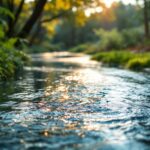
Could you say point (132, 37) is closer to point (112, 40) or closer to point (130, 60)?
point (112, 40)

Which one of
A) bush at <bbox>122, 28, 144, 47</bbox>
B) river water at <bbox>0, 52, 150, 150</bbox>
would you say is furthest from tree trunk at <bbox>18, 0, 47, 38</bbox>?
bush at <bbox>122, 28, 144, 47</bbox>

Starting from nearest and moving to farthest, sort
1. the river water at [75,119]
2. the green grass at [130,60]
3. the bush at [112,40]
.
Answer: the river water at [75,119]
the green grass at [130,60]
the bush at [112,40]

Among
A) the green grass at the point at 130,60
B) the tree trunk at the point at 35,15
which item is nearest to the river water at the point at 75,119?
the green grass at the point at 130,60

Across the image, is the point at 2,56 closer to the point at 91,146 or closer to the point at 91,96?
the point at 91,96

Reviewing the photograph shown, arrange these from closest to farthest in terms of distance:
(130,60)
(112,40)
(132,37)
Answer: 1. (130,60)
2. (132,37)
3. (112,40)

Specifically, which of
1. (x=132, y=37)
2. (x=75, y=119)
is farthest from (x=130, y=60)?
(x=132, y=37)

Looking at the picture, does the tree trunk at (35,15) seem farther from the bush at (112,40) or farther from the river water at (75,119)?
the bush at (112,40)

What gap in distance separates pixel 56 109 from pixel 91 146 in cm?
253

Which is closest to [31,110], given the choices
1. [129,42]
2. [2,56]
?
[2,56]

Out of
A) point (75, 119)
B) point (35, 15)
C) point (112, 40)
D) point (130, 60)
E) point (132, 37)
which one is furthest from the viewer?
point (112, 40)

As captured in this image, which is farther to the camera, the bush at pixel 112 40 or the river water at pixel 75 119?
the bush at pixel 112 40

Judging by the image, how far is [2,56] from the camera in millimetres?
13570

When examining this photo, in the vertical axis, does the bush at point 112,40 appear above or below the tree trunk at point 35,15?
below

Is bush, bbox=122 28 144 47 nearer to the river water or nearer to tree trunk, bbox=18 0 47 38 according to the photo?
tree trunk, bbox=18 0 47 38
